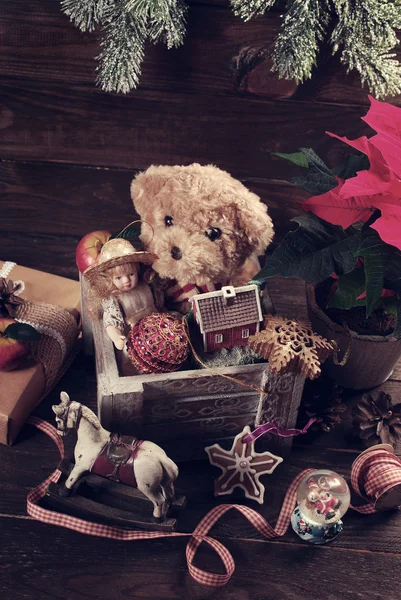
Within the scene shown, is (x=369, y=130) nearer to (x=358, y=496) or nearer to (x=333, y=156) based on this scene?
(x=333, y=156)

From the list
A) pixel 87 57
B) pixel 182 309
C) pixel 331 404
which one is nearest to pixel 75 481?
pixel 182 309

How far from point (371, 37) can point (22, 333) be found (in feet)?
2.05

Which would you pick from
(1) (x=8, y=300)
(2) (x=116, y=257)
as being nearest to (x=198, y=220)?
(2) (x=116, y=257)

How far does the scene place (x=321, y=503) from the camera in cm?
91

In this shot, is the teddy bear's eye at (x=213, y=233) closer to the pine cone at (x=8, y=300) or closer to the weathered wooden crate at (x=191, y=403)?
the weathered wooden crate at (x=191, y=403)

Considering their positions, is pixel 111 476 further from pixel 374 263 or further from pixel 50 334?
pixel 374 263

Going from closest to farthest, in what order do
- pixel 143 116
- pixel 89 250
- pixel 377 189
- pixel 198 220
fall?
pixel 377 189 → pixel 198 220 → pixel 89 250 → pixel 143 116

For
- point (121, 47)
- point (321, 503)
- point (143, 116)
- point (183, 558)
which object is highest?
point (121, 47)

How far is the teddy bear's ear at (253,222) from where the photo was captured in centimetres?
94

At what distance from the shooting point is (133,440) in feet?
3.00

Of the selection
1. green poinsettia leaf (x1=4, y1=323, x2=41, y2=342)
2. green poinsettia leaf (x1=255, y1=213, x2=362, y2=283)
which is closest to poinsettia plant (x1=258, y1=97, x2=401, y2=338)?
green poinsettia leaf (x1=255, y1=213, x2=362, y2=283)

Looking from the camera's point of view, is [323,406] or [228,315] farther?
[323,406]

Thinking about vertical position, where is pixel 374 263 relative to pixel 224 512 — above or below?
above

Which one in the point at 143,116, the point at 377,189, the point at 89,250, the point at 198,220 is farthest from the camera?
the point at 143,116
